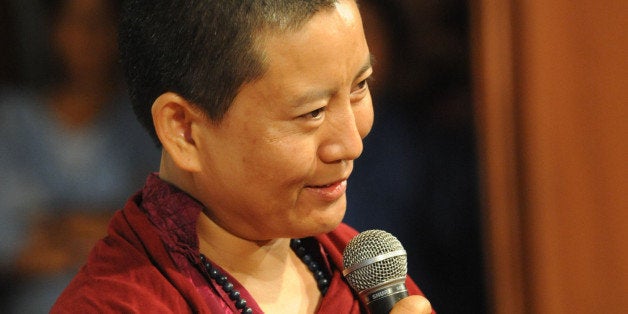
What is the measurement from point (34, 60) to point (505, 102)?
1023 millimetres

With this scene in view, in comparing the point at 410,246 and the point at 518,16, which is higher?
the point at 518,16

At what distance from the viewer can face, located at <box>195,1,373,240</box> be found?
1.01m

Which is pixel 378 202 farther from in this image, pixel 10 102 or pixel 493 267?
pixel 10 102

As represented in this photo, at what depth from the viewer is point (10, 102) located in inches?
72.5

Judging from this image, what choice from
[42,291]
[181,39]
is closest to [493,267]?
[42,291]

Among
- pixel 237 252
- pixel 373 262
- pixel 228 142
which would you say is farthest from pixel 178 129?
pixel 373 262

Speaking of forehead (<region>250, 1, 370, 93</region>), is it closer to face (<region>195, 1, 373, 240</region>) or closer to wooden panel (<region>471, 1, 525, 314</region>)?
A: face (<region>195, 1, 373, 240</region>)

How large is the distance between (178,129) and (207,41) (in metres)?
0.12

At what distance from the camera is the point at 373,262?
1.10m

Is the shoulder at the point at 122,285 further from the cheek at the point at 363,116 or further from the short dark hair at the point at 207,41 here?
the cheek at the point at 363,116

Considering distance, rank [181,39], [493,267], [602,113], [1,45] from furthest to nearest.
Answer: [493,267], [602,113], [1,45], [181,39]

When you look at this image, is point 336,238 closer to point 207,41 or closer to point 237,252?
point 237,252

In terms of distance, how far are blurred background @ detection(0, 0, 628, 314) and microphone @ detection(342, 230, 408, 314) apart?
924mm

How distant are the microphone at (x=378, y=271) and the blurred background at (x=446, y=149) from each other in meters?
0.92
